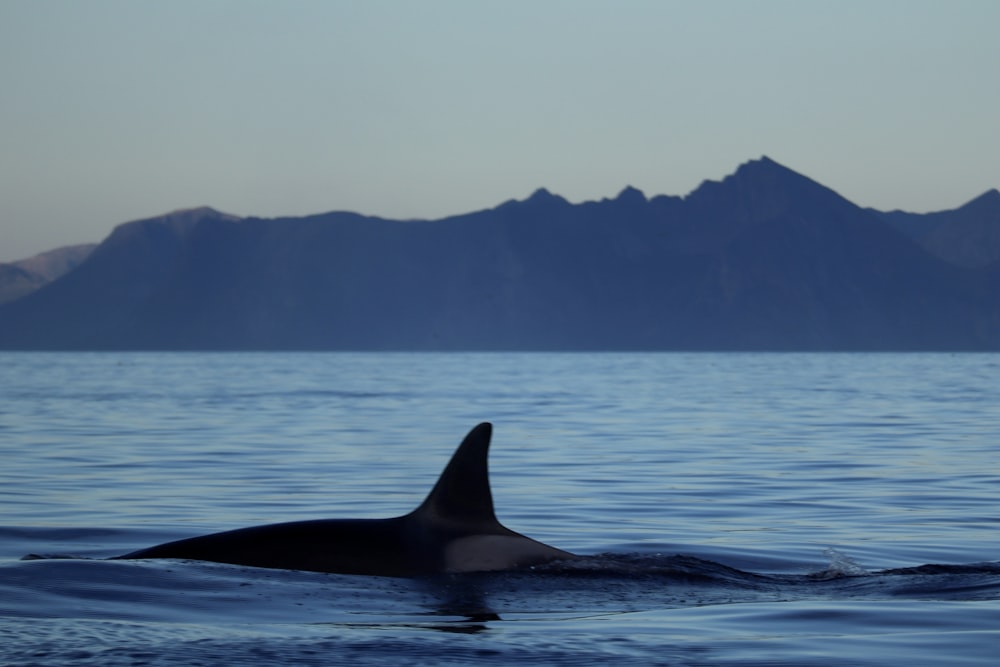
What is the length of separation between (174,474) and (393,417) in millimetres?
18952

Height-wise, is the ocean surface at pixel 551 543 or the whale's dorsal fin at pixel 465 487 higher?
the whale's dorsal fin at pixel 465 487

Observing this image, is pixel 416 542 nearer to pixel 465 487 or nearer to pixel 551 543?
pixel 465 487

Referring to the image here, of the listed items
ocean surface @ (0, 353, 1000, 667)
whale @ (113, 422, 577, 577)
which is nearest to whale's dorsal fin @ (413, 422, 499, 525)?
whale @ (113, 422, 577, 577)

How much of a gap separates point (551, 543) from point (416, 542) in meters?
3.77

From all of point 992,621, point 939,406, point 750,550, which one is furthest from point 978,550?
point 939,406

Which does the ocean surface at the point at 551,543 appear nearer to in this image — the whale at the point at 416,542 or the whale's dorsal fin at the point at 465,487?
the whale at the point at 416,542

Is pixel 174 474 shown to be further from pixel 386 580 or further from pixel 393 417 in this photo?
pixel 393 417

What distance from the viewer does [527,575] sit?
32.8 feet

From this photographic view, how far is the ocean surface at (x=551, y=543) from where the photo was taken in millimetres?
7926

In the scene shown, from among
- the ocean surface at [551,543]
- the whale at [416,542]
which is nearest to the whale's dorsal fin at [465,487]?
the whale at [416,542]

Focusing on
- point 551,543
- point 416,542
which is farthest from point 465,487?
point 551,543

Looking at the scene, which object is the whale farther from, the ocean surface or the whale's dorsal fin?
the ocean surface

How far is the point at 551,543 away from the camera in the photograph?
13.6 meters

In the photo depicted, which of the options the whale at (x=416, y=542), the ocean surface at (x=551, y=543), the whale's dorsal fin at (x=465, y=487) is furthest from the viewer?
the whale's dorsal fin at (x=465, y=487)
